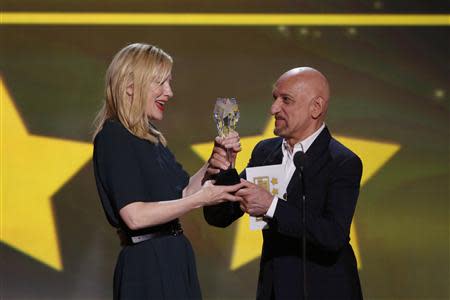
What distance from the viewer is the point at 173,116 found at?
15.8 ft

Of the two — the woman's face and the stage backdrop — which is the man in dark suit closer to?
the woman's face

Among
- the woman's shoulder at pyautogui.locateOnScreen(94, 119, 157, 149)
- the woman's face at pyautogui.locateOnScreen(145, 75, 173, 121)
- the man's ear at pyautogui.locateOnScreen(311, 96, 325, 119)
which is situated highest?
the woman's face at pyautogui.locateOnScreen(145, 75, 173, 121)

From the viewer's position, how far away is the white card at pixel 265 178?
9.00 ft

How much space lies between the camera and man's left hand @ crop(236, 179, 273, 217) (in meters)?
2.66

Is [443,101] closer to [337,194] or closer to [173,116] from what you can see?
[173,116]

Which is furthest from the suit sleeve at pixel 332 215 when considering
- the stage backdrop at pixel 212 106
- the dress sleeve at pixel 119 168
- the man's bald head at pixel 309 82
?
the stage backdrop at pixel 212 106

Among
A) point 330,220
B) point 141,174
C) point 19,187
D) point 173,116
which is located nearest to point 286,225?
point 330,220

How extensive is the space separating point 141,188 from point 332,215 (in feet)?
2.14

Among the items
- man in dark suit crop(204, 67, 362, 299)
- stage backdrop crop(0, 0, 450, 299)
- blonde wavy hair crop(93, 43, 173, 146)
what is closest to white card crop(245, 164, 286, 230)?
man in dark suit crop(204, 67, 362, 299)

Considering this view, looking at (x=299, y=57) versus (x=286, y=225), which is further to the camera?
(x=299, y=57)

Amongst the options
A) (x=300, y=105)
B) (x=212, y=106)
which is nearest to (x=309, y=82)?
(x=300, y=105)

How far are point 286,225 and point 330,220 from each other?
0.52 feet

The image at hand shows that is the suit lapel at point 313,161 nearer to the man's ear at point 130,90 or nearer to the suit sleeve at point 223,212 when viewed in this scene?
the suit sleeve at point 223,212

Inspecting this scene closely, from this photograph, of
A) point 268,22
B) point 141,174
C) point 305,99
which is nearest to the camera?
point 141,174
